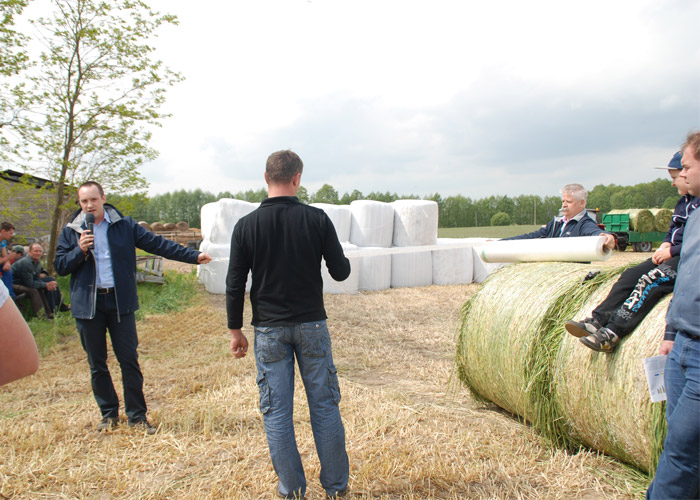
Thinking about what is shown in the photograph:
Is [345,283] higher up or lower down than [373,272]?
lower down

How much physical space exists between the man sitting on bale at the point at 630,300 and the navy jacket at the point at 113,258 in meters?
2.79

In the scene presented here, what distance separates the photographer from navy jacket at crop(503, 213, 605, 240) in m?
3.87

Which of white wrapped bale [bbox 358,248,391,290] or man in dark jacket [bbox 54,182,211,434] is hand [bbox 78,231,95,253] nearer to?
man in dark jacket [bbox 54,182,211,434]

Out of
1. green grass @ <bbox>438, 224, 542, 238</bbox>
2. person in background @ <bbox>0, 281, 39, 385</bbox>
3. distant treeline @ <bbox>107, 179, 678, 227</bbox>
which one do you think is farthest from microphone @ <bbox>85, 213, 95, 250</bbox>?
distant treeline @ <bbox>107, 179, 678, 227</bbox>

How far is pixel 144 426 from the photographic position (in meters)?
3.62

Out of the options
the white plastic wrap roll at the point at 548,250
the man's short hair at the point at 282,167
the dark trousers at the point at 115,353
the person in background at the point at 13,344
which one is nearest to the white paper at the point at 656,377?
the white plastic wrap roll at the point at 548,250

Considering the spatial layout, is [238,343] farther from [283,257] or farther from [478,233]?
[478,233]

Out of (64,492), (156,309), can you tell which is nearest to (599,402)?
(64,492)

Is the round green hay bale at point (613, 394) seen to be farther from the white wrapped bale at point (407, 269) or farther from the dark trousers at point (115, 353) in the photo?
the white wrapped bale at point (407, 269)

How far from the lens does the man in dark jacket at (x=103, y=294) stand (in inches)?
141

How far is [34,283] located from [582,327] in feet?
26.2

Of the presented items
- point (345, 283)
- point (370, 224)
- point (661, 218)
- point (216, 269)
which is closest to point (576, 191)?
point (345, 283)

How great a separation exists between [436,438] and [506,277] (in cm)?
131

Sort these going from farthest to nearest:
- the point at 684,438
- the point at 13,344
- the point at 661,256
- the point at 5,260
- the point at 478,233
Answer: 1. the point at 478,233
2. the point at 5,260
3. the point at 661,256
4. the point at 684,438
5. the point at 13,344
